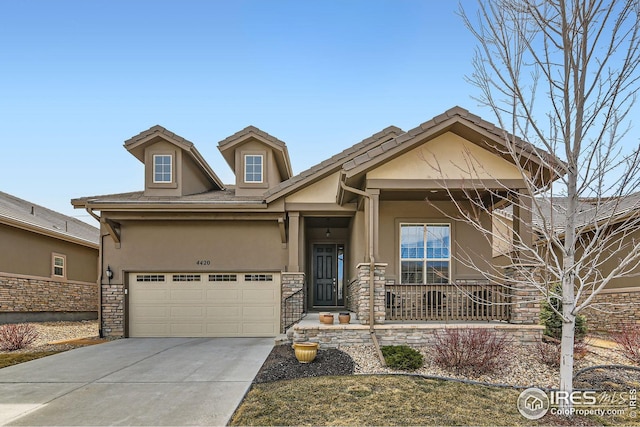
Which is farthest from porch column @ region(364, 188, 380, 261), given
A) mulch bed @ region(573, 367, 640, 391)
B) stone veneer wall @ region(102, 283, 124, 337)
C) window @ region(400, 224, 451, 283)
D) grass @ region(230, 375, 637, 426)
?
stone veneer wall @ region(102, 283, 124, 337)

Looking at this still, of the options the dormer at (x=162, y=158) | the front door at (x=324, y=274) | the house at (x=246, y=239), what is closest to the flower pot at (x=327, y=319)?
the house at (x=246, y=239)

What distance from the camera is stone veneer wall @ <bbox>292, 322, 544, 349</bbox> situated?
866 cm

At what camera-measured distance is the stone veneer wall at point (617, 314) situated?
36.3ft

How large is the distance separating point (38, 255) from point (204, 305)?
24.8 ft

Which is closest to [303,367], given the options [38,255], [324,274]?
[324,274]

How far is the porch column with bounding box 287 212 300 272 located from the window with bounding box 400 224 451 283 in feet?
9.08

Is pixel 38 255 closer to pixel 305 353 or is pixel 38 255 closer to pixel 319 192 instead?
pixel 319 192

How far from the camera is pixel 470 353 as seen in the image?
6973 mm

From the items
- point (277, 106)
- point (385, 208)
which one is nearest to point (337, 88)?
point (277, 106)

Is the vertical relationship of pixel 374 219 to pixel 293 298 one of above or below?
above

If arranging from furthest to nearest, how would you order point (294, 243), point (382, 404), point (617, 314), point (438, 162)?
point (294, 243), point (617, 314), point (438, 162), point (382, 404)

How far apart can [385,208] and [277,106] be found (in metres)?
7.38

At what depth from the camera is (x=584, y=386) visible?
634cm

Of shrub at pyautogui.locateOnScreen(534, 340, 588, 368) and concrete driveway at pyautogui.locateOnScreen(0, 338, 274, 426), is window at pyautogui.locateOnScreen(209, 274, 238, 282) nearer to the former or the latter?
concrete driveway at pyautogui.locateOnScreen(0, 338, 274, 426)
